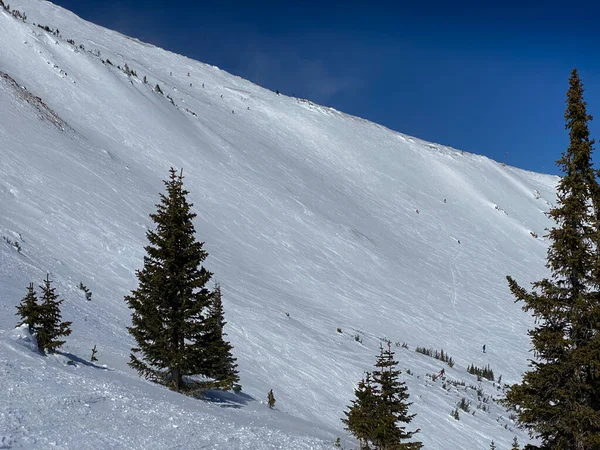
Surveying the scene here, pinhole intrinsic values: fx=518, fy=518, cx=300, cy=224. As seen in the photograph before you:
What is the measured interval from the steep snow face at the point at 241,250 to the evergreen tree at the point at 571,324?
4350 mm

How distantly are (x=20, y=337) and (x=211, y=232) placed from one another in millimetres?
23229

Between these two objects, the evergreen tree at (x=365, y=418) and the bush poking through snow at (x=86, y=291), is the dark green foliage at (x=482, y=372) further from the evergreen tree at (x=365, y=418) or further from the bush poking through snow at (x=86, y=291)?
the bush poking through snow at (x=86, y=291)

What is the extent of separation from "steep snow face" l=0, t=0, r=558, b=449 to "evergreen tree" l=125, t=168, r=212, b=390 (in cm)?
84

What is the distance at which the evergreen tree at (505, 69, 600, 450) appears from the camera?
377 inches

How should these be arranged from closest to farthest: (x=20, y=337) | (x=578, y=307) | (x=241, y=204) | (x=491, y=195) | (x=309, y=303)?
(x=20, y=337) → (x=578, y=307) → (x=309, y=303) → (x=241, y=204) → (x=491, y=195)

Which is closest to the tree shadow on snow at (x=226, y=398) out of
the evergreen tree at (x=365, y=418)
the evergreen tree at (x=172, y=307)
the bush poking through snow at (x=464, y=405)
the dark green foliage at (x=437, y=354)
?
the evergreen tree at (x=172, y=307)

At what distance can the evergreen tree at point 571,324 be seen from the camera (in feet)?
31.4

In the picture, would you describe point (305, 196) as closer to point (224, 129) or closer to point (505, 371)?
point (224, 129)

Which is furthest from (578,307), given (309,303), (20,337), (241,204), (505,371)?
(241,204)

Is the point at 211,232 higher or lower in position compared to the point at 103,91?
lower

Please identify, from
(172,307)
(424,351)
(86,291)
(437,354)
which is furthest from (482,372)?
(172,307)

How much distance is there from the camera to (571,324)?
10.0m

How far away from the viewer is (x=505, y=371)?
30.1 metres

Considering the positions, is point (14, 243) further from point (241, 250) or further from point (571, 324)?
point (571, 324)
